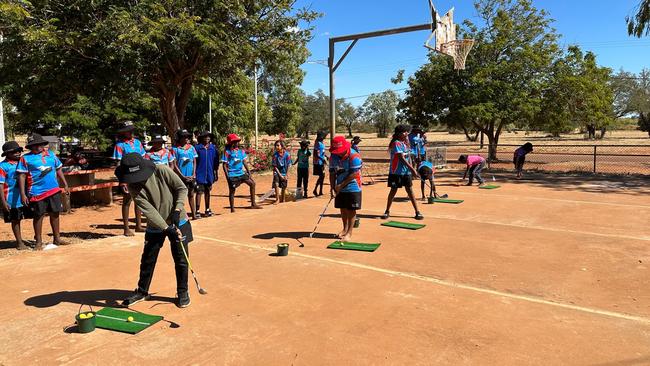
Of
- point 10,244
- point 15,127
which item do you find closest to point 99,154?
point 15,127

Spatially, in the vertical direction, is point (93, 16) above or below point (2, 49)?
above

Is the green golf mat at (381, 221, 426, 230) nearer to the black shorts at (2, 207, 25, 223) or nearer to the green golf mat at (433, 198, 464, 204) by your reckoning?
the green golf mat at (433, 198, 464, 204)

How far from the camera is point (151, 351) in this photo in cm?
398

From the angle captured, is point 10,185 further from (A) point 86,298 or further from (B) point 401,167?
(B) point 401,167

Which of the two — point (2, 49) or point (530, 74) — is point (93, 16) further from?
point (530, 74)

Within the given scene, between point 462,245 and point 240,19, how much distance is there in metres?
8.79

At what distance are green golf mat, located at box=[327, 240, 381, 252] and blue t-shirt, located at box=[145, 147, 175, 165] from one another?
11.2ft

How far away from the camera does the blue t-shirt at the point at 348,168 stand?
752 centimetres

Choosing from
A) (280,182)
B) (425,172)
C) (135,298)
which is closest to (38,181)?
(135,298)

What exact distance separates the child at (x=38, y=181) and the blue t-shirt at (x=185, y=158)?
2.24 metres

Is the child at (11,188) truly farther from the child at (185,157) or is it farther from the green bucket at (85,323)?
the green bucket at (85,323)

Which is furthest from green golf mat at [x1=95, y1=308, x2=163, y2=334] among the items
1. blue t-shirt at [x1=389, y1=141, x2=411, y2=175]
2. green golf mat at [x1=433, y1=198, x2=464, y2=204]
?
green golf mat at [x1=433, y1=198, x2=464, y2=204]

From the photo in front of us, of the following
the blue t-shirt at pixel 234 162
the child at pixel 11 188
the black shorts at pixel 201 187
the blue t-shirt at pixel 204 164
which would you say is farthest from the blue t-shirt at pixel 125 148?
the blue t-shirt at pixel 234 162

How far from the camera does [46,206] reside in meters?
7.40
